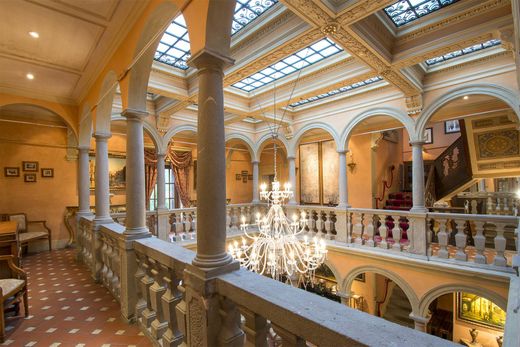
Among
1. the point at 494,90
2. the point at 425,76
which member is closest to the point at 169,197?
the point at 425,76

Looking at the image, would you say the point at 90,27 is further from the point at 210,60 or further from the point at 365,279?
the point at 365,279

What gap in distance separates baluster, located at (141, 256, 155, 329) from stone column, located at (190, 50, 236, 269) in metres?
1.00

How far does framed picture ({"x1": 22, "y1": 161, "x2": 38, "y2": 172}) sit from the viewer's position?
7016 mm

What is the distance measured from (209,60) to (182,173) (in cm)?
991

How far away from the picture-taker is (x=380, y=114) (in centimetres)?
618

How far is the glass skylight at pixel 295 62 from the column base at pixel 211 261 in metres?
3.88

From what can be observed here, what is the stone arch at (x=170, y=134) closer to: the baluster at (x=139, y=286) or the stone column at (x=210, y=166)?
the baluster at (x=139, y=286)

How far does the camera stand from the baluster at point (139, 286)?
8.55 ft

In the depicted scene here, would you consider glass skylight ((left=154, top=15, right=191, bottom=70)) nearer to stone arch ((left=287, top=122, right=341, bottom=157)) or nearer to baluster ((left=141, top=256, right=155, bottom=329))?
baluster ((left=141, top=256, right=155, bottom=329))

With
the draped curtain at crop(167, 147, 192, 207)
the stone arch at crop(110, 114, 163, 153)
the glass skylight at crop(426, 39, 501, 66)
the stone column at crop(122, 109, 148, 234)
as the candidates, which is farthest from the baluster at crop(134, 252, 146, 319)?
A: the draped curtain at crop(167, 147, 192, 207)

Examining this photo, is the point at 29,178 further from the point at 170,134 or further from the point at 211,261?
the point at 211,261

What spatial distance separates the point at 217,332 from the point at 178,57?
4.64m

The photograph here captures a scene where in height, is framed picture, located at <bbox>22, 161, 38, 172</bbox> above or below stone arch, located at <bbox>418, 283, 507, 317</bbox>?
above

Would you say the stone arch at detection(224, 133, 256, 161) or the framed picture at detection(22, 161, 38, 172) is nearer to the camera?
the framed picture at detection(22, 161, 38, 172)
